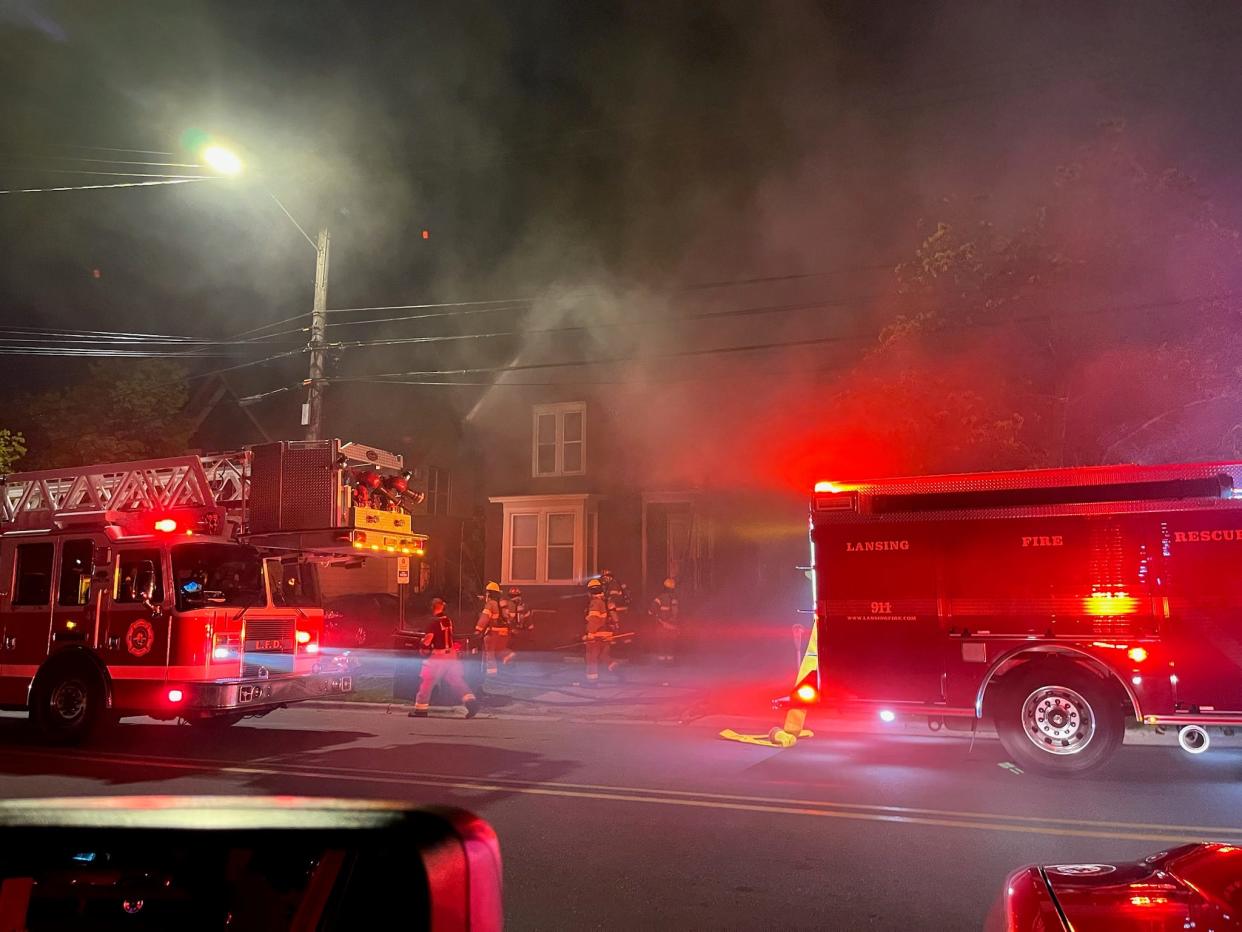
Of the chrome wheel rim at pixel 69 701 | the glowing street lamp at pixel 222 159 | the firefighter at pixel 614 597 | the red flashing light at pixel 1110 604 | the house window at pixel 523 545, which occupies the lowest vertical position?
the chrome wheel rim at pixel 69 701

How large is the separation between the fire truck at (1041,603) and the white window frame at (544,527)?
40.5ft

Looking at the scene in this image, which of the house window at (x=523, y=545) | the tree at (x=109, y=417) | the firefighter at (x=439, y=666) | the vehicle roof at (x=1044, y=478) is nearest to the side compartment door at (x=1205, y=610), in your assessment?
the vehicle roof at (x=1044, y=478)

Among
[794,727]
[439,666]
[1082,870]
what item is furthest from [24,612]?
[1082,870]

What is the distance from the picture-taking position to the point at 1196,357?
10352 mm

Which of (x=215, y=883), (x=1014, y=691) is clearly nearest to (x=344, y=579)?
(x=1014, y=691)

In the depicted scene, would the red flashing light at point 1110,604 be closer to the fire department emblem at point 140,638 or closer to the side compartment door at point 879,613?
the side compartment door at point 879,613

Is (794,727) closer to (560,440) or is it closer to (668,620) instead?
(668,620)

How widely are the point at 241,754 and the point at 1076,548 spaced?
287 inches

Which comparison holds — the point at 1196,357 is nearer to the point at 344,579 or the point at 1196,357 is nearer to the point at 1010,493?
the point at 1010,493

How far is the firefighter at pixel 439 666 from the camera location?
34.0 ft

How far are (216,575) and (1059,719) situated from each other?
7613 millimetres

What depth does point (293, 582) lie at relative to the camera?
8.90 meters

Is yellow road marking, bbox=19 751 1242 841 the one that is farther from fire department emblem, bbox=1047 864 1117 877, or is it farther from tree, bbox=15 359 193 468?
tree, bbox=15 359 193 468

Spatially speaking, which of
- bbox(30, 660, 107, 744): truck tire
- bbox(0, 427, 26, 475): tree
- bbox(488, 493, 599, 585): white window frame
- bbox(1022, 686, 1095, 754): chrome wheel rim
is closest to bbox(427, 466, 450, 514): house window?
bbox(488, 493, 599, 585): white window frame
